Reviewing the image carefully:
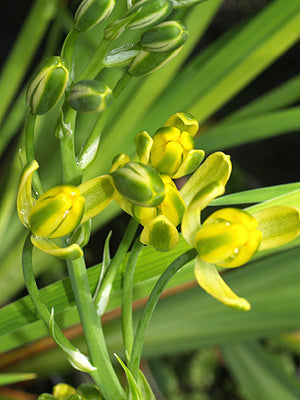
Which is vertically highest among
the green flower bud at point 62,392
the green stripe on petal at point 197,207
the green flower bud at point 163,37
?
the green flower bud at point 163,37

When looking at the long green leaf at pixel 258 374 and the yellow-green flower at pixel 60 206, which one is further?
the long green leaf at pixel 258 374

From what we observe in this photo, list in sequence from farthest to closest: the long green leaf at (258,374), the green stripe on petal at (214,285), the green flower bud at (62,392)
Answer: the long green leaf at (258,374) → the green flower bud at (62,392) → the green stripe on petal at (214,285)

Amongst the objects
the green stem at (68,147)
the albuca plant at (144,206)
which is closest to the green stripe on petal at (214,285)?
the albuca plant at (144,206)

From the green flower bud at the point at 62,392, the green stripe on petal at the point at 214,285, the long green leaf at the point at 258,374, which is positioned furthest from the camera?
the long green leaf at the point at 258,374

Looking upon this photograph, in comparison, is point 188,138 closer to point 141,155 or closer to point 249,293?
point 141,155

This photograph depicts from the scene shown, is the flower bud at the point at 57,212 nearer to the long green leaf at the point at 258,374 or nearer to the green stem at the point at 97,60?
the green stem at the point at 97,60

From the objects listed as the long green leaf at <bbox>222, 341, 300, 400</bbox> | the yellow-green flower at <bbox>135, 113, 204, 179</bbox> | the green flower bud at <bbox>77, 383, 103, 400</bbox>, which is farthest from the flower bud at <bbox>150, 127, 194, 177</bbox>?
the long green leaf at <bbox>222, 341, 300, 400</bbox>

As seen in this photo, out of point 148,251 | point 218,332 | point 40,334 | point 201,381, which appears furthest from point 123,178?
point 201,381
